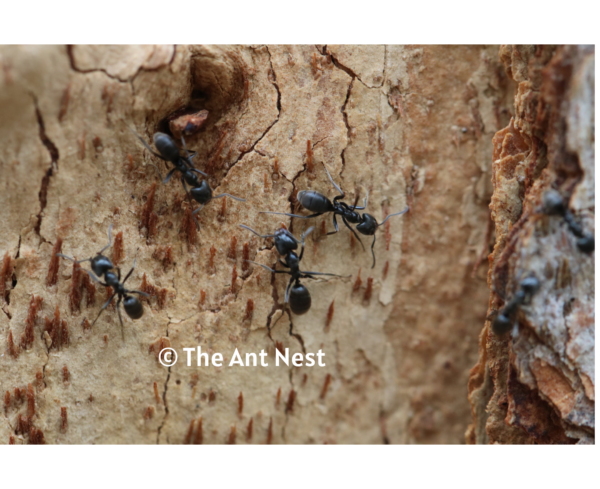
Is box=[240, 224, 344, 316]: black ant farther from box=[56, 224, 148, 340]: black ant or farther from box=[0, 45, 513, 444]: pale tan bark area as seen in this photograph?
box=[56, 224, 148, 340]: black ant

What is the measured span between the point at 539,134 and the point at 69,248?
8.31 ft

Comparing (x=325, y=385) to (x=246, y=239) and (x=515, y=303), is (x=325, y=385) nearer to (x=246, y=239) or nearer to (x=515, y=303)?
(x=246, y=239)

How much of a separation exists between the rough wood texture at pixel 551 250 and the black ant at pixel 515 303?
3 centimetres

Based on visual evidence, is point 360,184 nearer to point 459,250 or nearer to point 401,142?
point 401,142

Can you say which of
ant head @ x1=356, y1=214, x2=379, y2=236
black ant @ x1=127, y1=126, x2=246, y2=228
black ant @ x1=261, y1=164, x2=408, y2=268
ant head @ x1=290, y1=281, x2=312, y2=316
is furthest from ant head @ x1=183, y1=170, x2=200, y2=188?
ant head @ x1=356, y1=214, x2=379, y2=236

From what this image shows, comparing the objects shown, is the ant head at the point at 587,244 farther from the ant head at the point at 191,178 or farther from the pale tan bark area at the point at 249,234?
the ant head at the point at 191,178

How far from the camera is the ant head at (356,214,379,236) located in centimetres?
283

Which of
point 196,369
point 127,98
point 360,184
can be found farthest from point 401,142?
point 196,369

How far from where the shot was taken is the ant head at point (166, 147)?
101 inches

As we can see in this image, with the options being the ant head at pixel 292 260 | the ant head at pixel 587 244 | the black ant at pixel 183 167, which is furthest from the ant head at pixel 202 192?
the ant head at pixel 587 244

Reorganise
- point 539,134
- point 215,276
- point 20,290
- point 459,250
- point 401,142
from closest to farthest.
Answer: point 539,134
point 20,290
point 215,276
point 401,142
point 459,250

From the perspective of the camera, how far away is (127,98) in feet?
8.13

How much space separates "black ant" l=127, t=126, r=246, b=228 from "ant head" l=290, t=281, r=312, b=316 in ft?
2.19

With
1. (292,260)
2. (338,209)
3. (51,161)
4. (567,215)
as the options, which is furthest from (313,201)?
(51,161)
